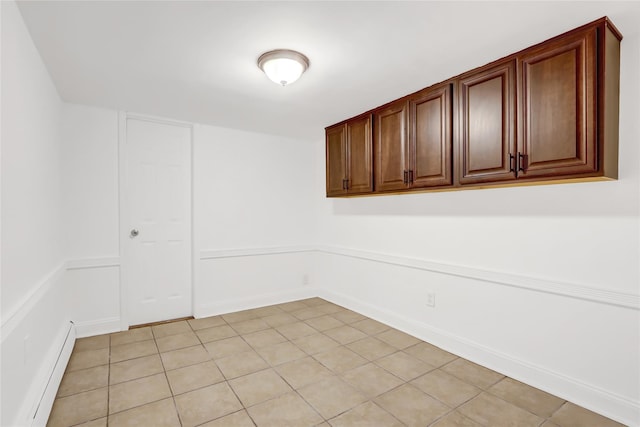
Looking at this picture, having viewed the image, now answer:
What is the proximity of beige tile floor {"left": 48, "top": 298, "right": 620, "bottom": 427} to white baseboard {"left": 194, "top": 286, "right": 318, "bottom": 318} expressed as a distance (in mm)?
451

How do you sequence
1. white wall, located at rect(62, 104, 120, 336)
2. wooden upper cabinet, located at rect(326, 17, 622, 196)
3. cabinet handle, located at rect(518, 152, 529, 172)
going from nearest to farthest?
1. wooden upper cabinet, located at rect(326, 17, 622, 196)
2. cabinet handle, located at rect(518, 152, 529, 172)
3. white wall, located at rect(62, 104, 120, 336)

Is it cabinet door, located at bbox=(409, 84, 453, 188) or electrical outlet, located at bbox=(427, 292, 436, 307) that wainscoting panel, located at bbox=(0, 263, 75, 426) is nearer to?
cabinet door, located at bbox=(409, 84, 453, 188)

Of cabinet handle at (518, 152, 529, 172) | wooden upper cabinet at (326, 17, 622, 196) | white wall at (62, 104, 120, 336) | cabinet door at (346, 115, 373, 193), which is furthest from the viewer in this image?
cabinet door at (346, 115, 373, 193)

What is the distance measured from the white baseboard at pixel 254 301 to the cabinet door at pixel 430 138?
2450mm

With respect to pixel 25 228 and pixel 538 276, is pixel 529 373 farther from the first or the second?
pixel 25 228

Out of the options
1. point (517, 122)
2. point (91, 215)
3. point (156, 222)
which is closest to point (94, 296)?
point (91, 215)

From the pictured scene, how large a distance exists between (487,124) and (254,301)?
3.32 metres

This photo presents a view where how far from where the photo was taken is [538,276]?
227 centimetres

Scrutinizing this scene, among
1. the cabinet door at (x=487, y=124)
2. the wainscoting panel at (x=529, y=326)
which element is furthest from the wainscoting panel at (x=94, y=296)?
the cabinet door at (x=487, y=124)

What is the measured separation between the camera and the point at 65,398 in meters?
2.11

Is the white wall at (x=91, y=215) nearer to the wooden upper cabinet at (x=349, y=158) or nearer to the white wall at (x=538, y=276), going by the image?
the wooden upper cabinet at (x=349, y=158)

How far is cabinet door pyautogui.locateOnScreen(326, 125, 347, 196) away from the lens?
3.71 m

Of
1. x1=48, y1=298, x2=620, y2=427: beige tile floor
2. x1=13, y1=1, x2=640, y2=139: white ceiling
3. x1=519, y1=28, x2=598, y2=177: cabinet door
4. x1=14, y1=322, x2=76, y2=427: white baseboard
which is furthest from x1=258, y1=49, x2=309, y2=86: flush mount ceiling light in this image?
x1=14, y1=322, x2=76, y2=427: white baseboard

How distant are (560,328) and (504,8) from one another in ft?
6.79
